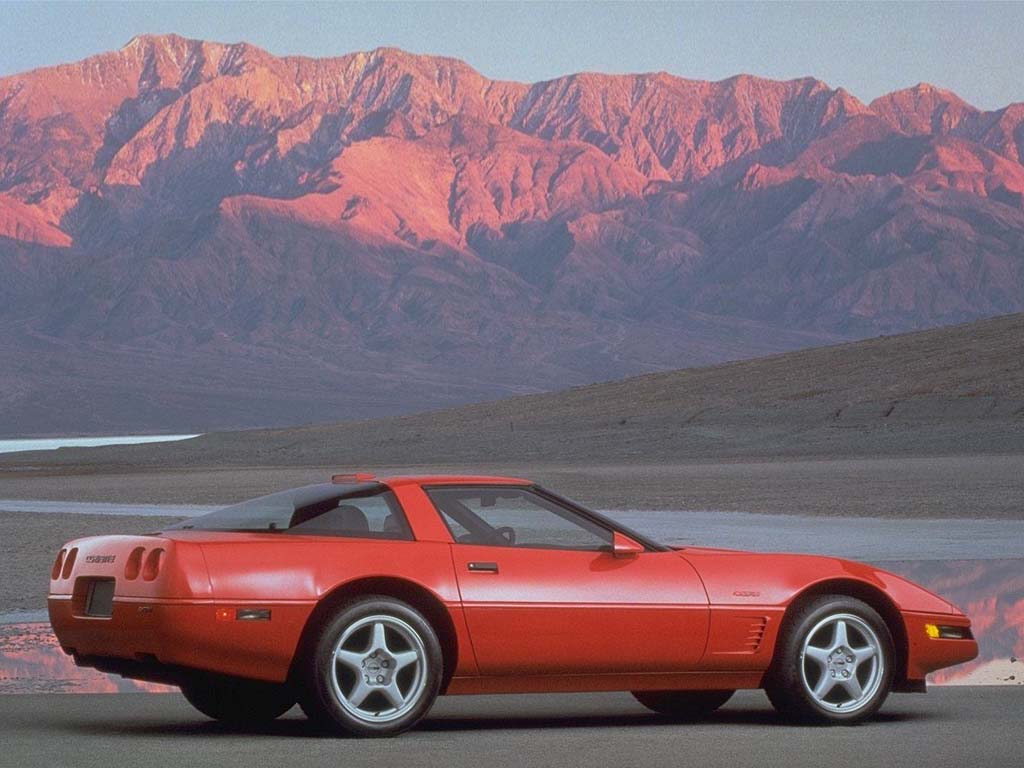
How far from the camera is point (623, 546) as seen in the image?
404 inches

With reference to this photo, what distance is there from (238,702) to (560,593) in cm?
182

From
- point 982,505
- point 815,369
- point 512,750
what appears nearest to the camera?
point 512,750

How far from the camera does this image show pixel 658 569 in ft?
34.1

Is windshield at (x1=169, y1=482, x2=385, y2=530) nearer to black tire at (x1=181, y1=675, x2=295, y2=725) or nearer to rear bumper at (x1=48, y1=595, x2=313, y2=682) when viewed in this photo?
rear bumper at (x1=48, y1=595, x2=313, y2=682)

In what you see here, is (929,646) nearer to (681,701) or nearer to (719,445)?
(681,701)

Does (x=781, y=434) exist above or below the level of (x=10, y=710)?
above

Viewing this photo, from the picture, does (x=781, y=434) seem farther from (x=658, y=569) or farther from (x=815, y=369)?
(x=658, y=569)

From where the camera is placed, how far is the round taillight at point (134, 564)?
970 cm

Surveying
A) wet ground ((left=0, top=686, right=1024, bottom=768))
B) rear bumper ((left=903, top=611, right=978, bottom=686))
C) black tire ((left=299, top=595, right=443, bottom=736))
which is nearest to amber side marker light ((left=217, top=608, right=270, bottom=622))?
black tire ((left=299, top=595, right=443, bottom=736))

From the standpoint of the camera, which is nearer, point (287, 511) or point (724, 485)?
point (287, 511)

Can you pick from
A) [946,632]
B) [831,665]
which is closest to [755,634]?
[831,665]

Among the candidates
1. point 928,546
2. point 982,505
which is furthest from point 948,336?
point 928,546

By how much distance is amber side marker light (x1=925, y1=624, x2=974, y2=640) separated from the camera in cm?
1074

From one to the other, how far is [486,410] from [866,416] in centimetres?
2183
